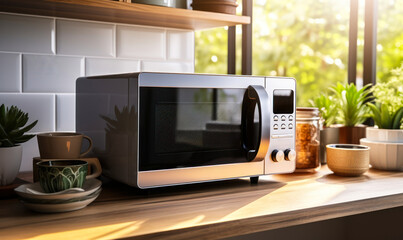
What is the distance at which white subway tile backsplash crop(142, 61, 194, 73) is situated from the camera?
161 cm

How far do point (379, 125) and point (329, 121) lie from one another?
7.2 inches

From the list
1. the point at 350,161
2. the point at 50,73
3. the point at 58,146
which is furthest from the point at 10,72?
the point at 350,161

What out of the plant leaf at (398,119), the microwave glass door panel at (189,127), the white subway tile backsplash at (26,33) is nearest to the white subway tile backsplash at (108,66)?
the white subway tile backsplash at (26,33)

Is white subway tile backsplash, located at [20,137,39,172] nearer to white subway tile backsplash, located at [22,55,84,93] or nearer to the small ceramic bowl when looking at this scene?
white subway tile backsplash, located at [22,55,84,93]

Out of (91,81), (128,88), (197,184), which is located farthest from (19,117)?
(197,184)

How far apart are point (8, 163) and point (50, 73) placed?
0.43m

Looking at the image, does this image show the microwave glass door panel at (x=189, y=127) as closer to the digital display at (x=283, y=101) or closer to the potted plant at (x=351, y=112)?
the digital display at (x=283, y=101)

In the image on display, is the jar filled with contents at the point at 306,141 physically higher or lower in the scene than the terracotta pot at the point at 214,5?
lower

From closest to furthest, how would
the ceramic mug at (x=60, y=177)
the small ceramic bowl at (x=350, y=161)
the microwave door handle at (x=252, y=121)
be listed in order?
the ceramic mug at (x=60, y=177) < the microwave door handle at (x=252, y=121) < the small ceramic bowl at (x=350, y=161)

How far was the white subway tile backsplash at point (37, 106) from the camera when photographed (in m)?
1.36

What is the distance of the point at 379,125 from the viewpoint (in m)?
1.52

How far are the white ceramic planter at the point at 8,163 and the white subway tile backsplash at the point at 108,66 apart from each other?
1.54 ft

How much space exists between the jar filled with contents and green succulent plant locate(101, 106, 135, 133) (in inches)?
23.0

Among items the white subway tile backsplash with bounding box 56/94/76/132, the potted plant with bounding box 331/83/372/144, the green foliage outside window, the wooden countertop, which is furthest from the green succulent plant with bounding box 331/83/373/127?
the green foliage outside window
